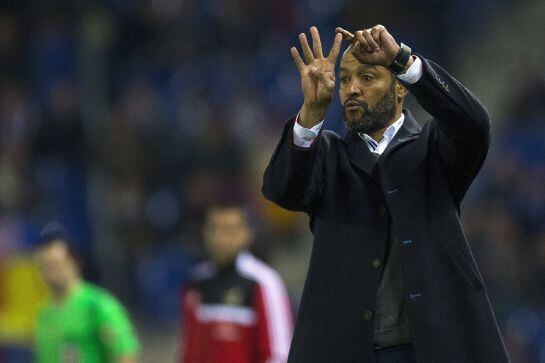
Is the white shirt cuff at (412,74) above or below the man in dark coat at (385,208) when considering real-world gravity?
above

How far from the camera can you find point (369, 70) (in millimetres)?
3812

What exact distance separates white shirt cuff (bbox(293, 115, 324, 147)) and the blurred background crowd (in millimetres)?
5646

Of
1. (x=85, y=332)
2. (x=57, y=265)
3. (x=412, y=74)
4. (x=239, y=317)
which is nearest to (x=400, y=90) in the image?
(x=412, y=74)

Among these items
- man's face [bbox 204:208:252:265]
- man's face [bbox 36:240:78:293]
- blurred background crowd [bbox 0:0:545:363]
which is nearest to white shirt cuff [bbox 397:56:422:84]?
man's face [bbox 204:208:252:265]

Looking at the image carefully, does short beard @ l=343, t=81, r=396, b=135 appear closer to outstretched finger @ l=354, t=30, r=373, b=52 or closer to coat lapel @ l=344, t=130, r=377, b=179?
coat lapel @ l=344, t=130, r=377, b=179

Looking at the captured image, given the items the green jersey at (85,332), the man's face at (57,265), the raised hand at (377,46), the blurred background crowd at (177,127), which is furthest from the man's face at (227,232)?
the blurred background crowd at (177,127)

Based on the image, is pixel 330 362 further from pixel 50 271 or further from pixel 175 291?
pixel 175 291

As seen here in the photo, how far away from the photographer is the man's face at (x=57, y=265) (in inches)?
267

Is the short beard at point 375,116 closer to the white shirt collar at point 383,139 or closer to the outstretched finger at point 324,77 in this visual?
the white shirt collar at point 383,139

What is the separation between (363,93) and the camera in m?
3.81

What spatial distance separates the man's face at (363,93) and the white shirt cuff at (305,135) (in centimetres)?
19

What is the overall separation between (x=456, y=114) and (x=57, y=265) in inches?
145

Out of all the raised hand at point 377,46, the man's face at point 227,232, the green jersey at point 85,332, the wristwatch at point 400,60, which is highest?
the raised hand at point 377,46

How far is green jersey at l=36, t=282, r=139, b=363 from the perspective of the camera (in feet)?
21.4
